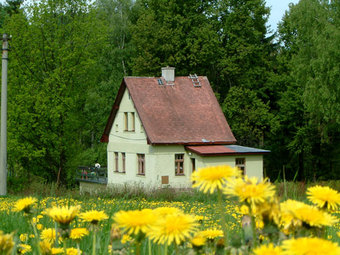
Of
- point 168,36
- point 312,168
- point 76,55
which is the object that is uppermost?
point 168,36

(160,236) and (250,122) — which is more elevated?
(250,122)

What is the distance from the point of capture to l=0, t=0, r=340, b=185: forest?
2873 centimetres

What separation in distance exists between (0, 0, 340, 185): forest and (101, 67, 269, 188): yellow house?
252 centimetres

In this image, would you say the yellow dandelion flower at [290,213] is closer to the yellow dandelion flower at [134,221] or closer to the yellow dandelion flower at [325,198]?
the yellow dandelion flower at [325,198]

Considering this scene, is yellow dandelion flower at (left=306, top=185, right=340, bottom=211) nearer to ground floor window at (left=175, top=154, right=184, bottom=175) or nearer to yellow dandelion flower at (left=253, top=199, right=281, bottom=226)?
yellow dandelion flower at (left=253, top=199, right=281, bottom=226)

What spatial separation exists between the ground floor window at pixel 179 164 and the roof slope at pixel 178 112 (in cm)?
112

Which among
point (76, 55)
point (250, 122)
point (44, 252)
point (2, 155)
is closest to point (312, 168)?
point (250, 122)

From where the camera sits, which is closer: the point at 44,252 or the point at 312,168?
the point at 44,252

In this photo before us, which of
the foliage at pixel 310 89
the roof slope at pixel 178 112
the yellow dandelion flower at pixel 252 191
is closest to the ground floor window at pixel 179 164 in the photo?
the roof slope at pixel 178 112

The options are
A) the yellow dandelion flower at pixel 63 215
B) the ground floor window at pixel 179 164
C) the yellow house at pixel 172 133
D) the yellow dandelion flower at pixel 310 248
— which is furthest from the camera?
the ground floor window at pixel 179 164

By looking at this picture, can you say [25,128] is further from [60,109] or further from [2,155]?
[2,155]

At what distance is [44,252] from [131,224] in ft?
1.63

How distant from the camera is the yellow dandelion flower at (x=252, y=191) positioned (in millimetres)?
1275

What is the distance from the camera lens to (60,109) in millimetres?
28359
